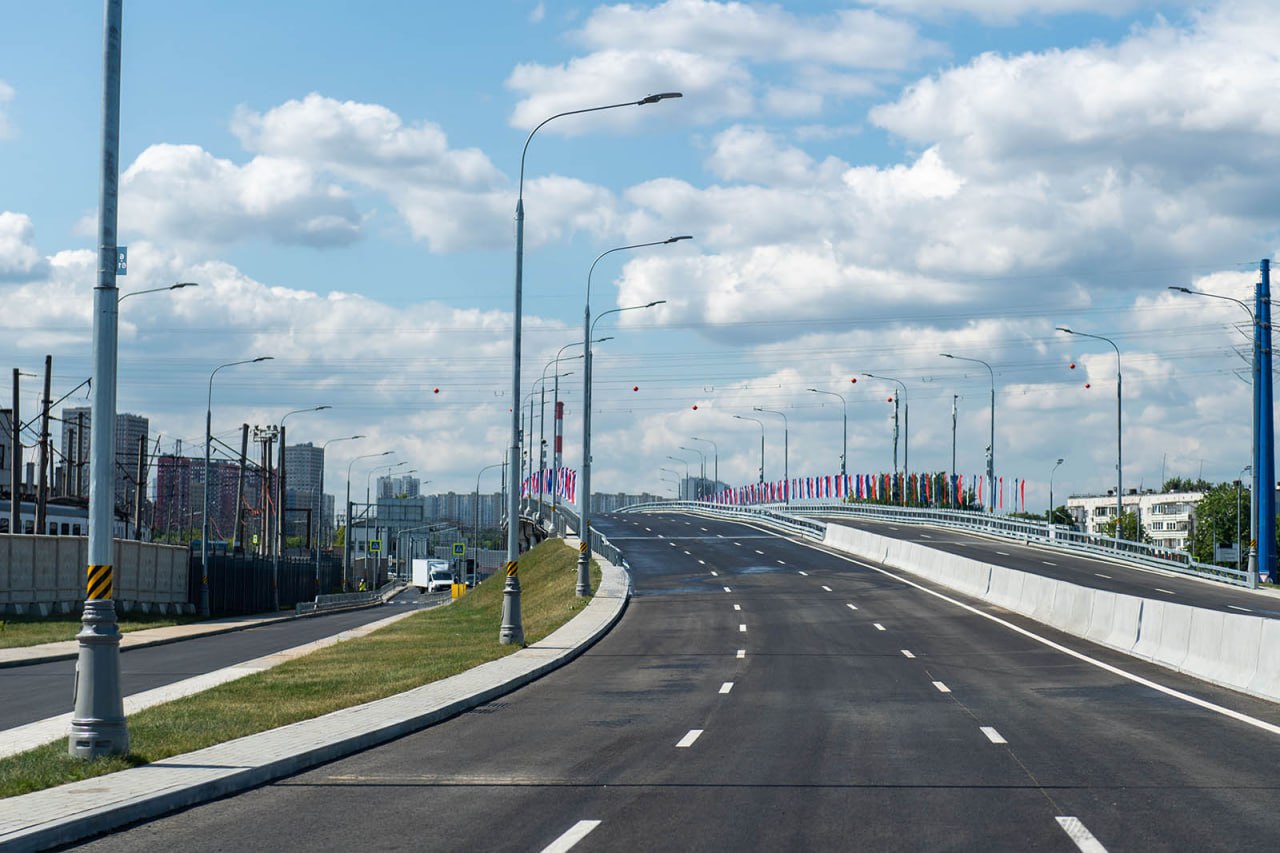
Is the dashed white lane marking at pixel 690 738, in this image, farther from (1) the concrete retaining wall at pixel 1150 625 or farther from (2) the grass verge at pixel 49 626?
(2) the grass verge at pixel 49 626

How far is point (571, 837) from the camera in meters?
10.5

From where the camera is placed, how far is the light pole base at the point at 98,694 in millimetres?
13664

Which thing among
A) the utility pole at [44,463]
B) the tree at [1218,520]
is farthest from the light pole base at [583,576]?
the tree at [1218,520]

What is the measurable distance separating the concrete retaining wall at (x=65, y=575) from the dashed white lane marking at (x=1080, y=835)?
145ft

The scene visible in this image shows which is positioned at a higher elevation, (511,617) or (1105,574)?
(511,617)

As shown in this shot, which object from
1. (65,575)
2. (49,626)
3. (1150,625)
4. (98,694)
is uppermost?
(98,694)

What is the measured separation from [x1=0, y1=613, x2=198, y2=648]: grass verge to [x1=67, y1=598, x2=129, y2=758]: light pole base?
86.6 ft

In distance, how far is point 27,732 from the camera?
18828mm

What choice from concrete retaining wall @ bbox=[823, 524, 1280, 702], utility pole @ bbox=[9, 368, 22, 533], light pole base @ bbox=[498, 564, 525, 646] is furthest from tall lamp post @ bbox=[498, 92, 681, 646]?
utility pole @ bbox=[9, 368, 22, 533]

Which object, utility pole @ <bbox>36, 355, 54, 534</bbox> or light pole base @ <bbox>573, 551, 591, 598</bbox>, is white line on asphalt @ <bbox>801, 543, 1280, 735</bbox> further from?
utility pole @ <bbox>36, 355, 54, 534</bbox>

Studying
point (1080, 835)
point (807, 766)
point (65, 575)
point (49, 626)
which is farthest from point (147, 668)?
point (1080, 835)

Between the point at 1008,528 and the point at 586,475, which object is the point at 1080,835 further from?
the point at 1008,528

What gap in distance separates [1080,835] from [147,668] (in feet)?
85.1

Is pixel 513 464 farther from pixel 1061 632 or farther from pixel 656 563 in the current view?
pixel 656 563
